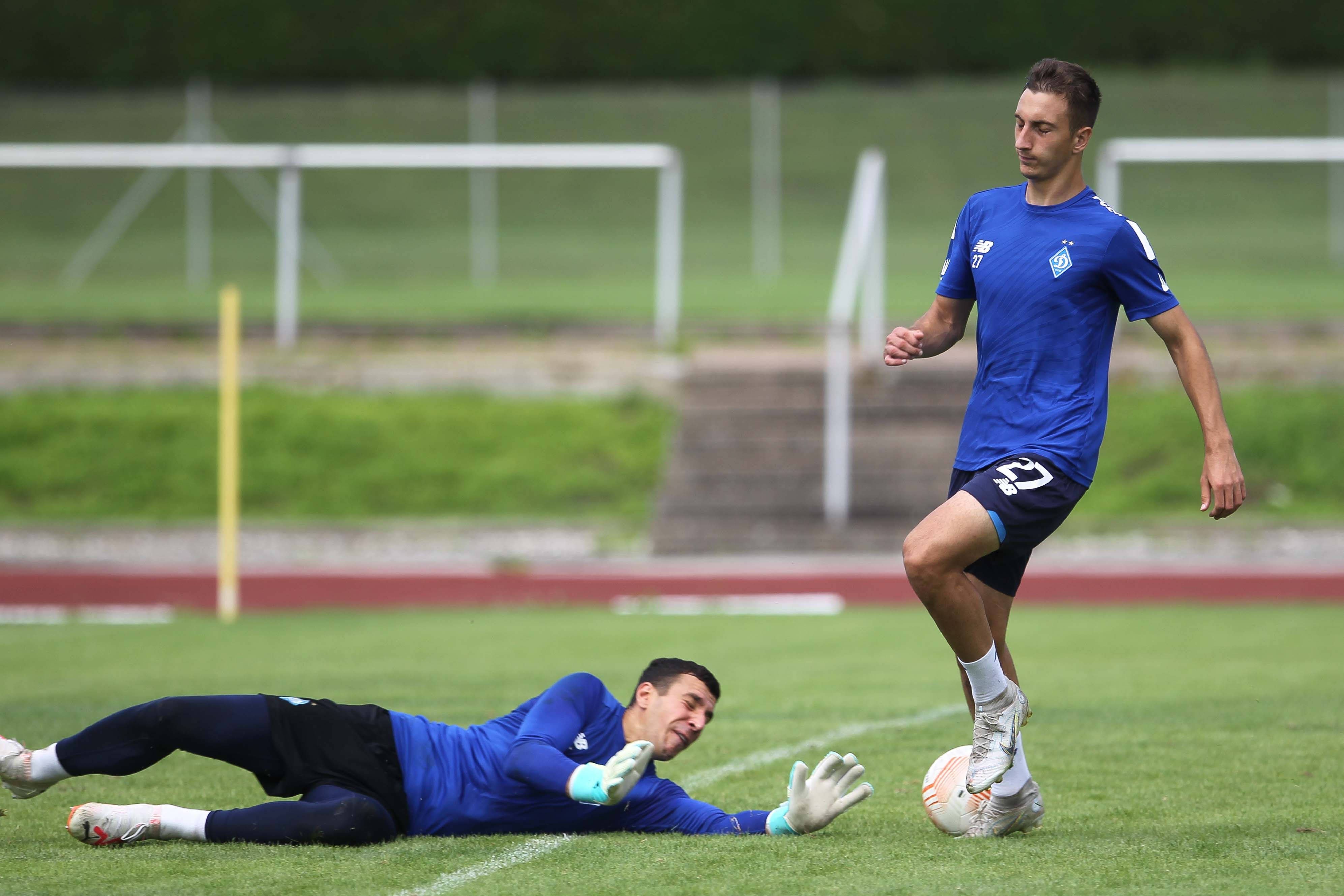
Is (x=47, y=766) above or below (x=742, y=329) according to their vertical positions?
below

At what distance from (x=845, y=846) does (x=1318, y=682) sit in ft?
15.6

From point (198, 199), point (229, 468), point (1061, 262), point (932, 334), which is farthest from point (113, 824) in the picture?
point (198, 199)

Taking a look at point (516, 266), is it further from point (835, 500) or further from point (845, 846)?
point (845, 846)

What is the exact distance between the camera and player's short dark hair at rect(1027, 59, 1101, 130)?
4770mm

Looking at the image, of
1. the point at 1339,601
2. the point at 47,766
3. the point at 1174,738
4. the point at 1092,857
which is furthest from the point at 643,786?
the point at 1339,601

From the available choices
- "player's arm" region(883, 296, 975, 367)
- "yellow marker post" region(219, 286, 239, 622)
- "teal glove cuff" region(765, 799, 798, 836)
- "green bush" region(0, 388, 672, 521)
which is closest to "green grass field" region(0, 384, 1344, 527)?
"green bush" region(0, 388, 672, 521)

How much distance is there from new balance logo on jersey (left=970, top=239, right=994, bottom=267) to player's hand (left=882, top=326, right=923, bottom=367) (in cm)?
31

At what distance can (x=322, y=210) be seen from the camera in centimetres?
2467

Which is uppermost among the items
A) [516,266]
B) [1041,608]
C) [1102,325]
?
[516,266]

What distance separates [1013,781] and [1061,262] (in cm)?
164

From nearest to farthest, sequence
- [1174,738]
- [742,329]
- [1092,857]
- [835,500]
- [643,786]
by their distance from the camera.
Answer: [1092,857]
[643,786]
[1174,738]
[835,500]
[742,329]

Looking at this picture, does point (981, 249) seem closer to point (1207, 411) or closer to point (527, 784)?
point (1207, 411)

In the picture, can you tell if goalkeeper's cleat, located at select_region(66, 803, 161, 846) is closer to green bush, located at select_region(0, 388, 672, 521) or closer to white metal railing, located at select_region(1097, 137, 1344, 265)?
green bush, located at select_region(0, 388, 672, 521)

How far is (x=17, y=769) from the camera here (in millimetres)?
4590
